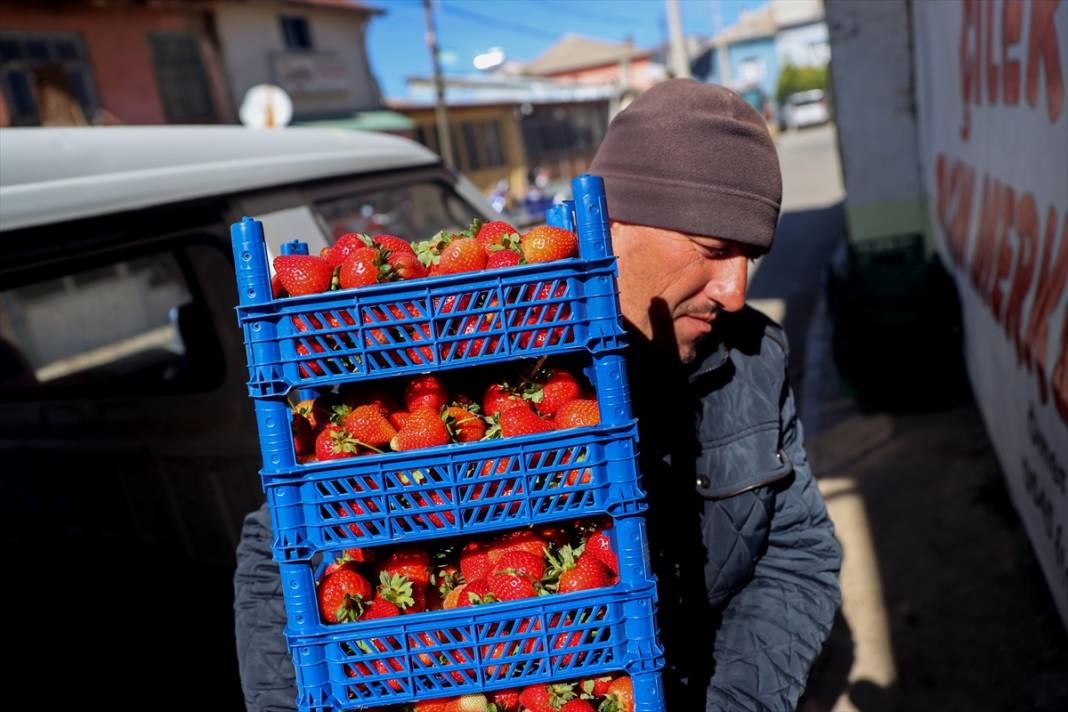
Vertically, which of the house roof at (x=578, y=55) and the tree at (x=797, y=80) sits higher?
the house roof at (x=578, y=55)

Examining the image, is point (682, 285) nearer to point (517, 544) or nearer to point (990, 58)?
point (517, 544)

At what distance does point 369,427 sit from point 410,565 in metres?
0.25

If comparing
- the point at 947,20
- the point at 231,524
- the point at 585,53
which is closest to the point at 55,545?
the point at 231,524

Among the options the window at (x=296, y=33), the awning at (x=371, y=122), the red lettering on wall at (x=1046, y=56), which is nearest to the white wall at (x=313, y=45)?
the window at (x=296, y=33)

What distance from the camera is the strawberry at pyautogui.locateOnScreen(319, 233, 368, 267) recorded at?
155 cm

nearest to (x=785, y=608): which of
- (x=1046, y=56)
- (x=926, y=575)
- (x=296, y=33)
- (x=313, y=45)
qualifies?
Answer: (x=1046, y=56)

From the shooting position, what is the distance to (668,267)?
1972 mm

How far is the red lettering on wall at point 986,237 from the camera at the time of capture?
4465 mm

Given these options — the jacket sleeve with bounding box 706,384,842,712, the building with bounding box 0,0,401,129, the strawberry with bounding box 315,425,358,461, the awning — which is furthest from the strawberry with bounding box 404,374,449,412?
the awning

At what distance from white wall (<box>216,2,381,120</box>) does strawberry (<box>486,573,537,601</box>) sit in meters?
22.7

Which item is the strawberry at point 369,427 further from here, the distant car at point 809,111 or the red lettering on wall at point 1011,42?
the distant car at point 809,111

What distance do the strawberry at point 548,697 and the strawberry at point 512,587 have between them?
0.16 m

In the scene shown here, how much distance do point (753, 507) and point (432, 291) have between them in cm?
99

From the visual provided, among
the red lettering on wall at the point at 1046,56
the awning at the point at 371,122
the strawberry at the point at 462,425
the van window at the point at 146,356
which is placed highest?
the awning at the point at 371,122
